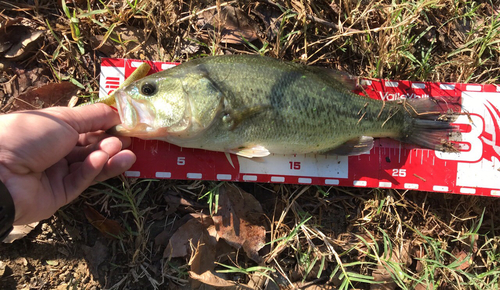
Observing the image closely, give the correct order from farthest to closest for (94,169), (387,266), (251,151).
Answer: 1. (387,266)
2. (251,151)
3. (94,169)

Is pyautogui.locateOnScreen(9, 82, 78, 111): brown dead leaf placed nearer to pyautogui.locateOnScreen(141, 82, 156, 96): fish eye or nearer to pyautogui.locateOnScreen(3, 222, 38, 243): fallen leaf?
pyautogui.locateOnScreen(141, 82, 156, 96): fish eye

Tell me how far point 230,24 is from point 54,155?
7.57ft

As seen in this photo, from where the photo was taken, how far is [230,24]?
3.72 m

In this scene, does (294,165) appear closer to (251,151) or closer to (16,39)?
(251,151)

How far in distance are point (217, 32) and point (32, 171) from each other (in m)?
2.33

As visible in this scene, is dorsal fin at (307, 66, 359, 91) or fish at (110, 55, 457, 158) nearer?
fish at (110, 55, 457, 158)

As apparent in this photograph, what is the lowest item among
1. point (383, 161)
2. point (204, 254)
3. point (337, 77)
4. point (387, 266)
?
point (387, 266)

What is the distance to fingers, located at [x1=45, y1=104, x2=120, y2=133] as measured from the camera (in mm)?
2877

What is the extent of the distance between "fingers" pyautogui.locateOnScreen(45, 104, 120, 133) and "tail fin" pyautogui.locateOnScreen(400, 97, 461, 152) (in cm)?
313

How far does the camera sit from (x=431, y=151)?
374 cm

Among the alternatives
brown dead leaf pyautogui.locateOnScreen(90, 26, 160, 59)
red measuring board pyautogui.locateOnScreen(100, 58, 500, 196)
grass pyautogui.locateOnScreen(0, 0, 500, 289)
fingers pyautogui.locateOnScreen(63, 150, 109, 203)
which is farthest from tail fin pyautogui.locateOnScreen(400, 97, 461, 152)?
fingers pyautogui.locateOnScreen(63, 150, 109, 203)

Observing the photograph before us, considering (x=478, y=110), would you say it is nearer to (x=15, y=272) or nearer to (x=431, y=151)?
(x=431, y=151)

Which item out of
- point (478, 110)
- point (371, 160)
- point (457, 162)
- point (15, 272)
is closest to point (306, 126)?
point (371, 160)

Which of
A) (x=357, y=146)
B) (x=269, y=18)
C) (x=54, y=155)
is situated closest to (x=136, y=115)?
(x=54, y=155)
